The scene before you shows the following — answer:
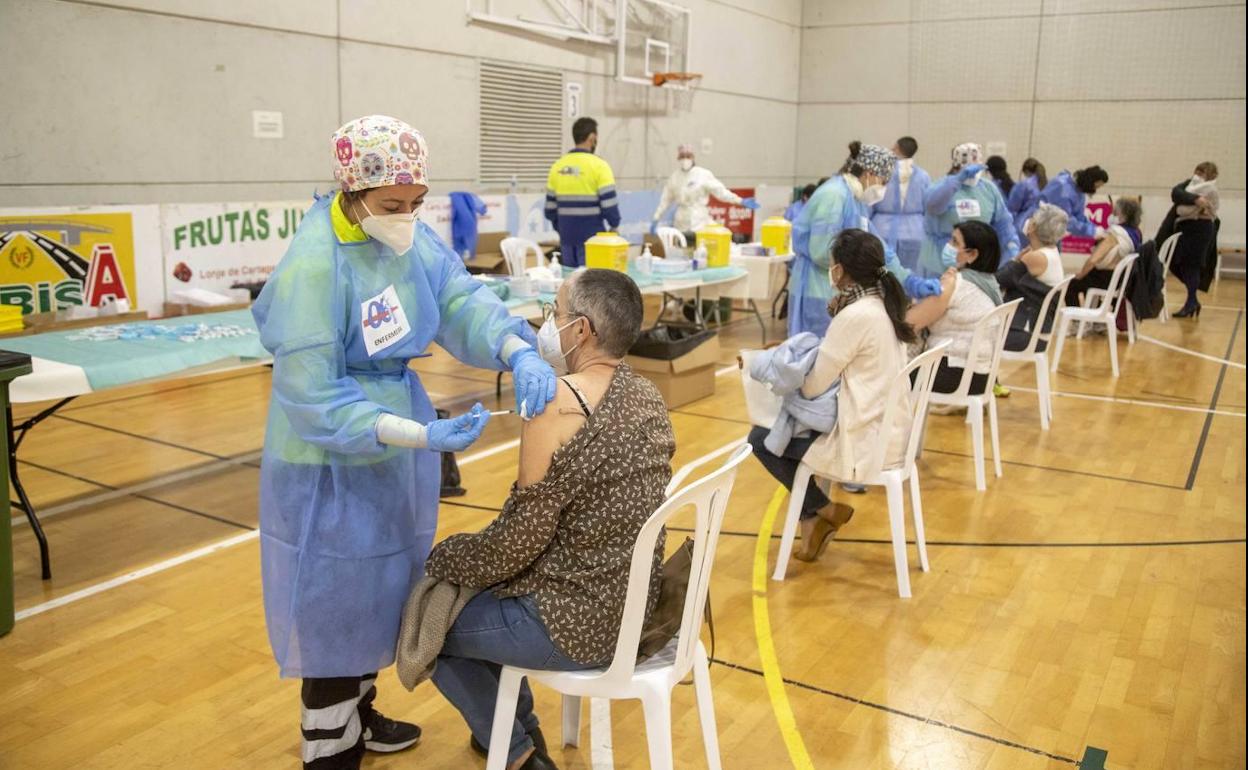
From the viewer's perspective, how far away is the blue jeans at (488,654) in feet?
6.64

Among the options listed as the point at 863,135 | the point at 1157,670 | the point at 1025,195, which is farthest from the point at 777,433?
the point at 863,135

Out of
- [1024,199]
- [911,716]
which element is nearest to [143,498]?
[911,716]

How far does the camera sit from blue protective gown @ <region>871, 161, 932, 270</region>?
7426 millimetres

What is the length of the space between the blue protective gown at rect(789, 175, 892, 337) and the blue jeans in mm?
3415

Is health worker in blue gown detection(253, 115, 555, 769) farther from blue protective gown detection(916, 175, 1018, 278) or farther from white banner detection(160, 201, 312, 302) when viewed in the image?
blue protective gown detection(916, 175, 1018, 278)

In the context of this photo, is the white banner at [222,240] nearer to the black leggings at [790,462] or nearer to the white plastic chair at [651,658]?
the black leggings at [790,462]

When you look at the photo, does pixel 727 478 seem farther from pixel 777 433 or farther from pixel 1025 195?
pixel 1025 195

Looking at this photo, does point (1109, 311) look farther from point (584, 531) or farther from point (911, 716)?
point (584, 531)

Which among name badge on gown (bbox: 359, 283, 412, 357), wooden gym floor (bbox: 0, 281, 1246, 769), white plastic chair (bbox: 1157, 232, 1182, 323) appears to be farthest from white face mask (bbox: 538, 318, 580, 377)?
white plastic chair (bbox: 1157, 232, 1182, 323)

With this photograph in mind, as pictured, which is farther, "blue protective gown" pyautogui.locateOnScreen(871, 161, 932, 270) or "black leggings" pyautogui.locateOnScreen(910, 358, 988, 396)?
"blue protective gown" pyautogui.locateOnScreen(871, 161, 932, 270)

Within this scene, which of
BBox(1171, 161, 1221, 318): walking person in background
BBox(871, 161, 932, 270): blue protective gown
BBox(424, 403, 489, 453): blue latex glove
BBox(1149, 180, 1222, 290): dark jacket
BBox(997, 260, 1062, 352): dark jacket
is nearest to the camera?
BBox(424, 403, 489, 453): blue latex glove

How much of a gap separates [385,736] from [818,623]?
4.73 feet

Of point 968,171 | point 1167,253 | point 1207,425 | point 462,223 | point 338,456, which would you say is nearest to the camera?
point 338,456

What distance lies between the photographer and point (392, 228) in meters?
2.05
